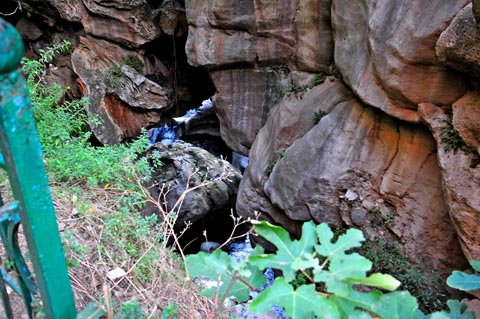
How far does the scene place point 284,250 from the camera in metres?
1.00

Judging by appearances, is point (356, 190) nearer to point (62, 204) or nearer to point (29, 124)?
point (62, 204)

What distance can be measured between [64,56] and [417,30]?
8.23 meters

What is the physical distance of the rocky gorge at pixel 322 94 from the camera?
11.1 feet

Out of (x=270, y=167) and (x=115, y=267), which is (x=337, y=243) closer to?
(x=115, y=267)

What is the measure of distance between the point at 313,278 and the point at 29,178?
2.46ft

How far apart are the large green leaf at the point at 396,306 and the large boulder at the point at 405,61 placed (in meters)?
3.04

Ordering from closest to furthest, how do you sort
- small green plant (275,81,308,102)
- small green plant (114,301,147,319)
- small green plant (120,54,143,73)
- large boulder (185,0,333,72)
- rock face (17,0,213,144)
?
small green plant (114,301,147,319) < large boulder (185,0,333,72) < small green plant (275,81,308,102) < rock face (17,0,213,144) < small green plant (120,54,143,73)

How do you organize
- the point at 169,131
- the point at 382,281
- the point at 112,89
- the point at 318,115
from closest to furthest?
the point at 382,281
the point at 318,115
the point at 112,89
the point at 169,131

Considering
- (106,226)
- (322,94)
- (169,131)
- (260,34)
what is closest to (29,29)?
(169,131)

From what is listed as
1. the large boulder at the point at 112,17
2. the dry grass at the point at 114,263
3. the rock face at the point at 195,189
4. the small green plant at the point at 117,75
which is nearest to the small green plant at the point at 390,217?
the dry grass at the point at 114,263

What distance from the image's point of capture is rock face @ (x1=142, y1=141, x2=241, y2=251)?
24.6ft

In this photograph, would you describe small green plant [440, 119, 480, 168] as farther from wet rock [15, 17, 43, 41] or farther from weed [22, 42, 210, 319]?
wet rock [15, 17, 43, 41]

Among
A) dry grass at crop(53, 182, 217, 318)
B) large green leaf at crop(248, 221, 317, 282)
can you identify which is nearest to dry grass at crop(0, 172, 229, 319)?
dry grass at crop(53, 182, 217, 318)

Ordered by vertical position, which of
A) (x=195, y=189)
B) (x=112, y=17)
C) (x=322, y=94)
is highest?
(x=112, y=17)
